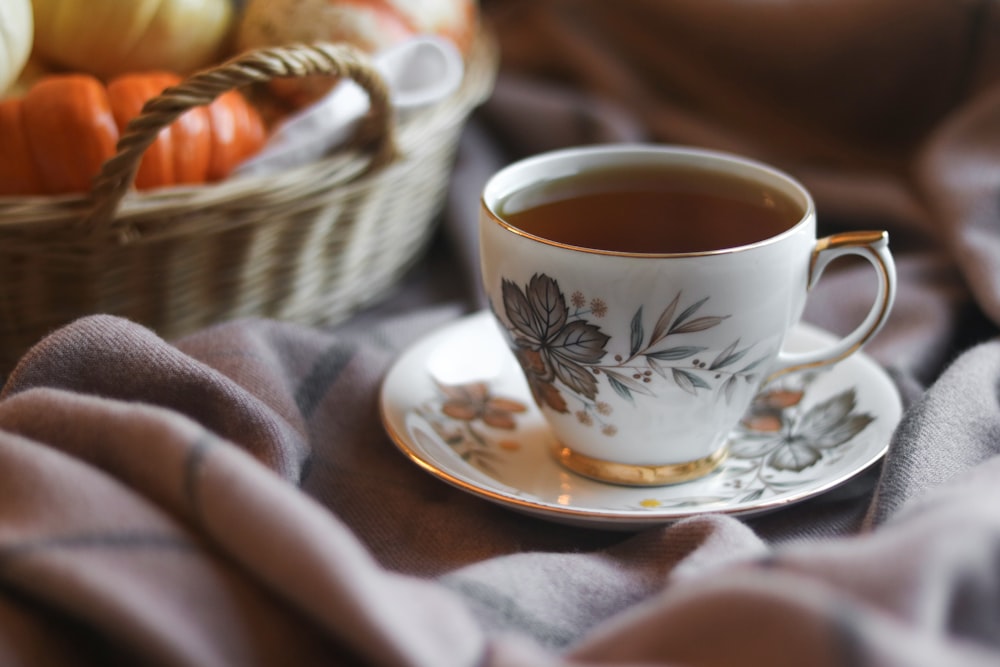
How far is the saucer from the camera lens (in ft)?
1.81

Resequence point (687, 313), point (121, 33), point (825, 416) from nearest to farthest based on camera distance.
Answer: point (687, 313)
point (825, 416)
point (121, 33)

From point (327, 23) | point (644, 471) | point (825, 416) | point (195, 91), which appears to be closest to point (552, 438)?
point (644, 471)

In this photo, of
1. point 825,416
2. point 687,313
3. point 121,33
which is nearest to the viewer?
point 687,313

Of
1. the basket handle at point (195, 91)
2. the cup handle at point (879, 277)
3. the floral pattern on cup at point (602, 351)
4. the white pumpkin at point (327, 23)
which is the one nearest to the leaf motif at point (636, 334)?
the floral pattern on cup at point (602, 351)

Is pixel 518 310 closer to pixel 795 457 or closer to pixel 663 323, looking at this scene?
pixel 663 323

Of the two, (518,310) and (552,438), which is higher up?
(518,310)

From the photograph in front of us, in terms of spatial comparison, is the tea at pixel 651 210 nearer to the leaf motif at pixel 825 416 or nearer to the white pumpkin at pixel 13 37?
the leaf motif at pixel 825 416

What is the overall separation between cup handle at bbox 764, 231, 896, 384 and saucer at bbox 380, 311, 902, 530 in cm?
4

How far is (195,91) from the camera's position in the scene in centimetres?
58

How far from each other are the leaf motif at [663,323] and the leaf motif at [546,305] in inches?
1.9

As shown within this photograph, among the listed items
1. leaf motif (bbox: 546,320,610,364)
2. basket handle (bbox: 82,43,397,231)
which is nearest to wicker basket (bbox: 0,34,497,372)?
basket handle (bbox: 82,43,397,231)

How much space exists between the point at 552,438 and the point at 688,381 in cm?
12

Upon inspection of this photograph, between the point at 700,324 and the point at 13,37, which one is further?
the point at 13,37

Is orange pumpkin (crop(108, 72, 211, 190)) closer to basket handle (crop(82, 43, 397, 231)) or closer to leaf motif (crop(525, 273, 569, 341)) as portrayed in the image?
basket handle (crop(82, 43, 397, 231))
